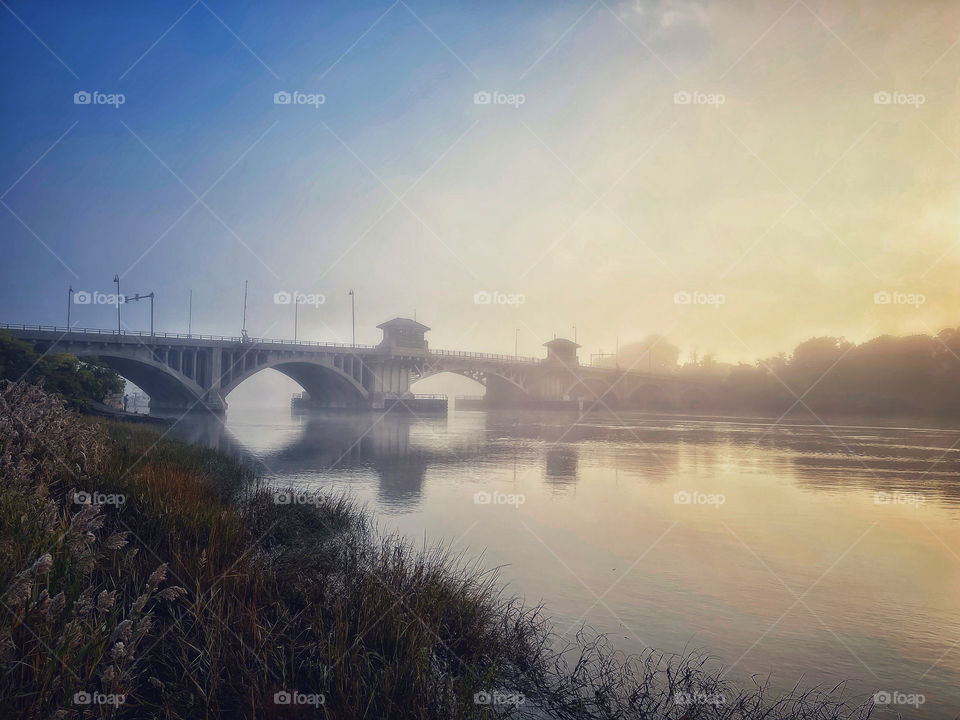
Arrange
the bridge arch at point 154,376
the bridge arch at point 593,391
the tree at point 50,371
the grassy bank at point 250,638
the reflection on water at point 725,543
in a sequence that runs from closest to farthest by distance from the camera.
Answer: the grassy bank at point 250,638, the reflection on water at point 725,543, the tree at point 50,371, the bridge arch at point 154,376, the bridge arch at point 593,391

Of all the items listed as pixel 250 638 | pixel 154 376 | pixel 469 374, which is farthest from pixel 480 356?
pixel 250 638

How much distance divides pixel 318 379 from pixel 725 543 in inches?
3243

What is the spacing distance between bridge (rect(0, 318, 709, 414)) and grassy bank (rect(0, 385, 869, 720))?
163 feet

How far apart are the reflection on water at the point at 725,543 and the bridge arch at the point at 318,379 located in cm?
4088

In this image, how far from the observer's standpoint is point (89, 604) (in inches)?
131

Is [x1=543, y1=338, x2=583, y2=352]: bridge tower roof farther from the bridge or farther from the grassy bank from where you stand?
the grassy bank

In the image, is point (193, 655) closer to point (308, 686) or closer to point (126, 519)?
point (308, 686)

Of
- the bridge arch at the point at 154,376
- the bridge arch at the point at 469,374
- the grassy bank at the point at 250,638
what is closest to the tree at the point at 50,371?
the bridge arch at the point at 154,376

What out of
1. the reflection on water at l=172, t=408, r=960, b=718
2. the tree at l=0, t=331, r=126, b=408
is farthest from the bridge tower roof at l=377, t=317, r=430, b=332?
the reflection on water at l=172, t=408, r=960, b=718

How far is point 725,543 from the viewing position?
1258 centimetres

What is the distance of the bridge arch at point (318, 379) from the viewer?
66312 millimetres

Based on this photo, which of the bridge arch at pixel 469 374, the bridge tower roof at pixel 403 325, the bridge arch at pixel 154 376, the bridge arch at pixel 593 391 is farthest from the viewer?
the bridge arch at pixel 593 391

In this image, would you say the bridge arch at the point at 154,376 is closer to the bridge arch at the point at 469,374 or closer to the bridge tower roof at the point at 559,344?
the bridge arch at the point at 469,374

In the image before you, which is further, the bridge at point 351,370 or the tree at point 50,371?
the bridge at point 351,370
